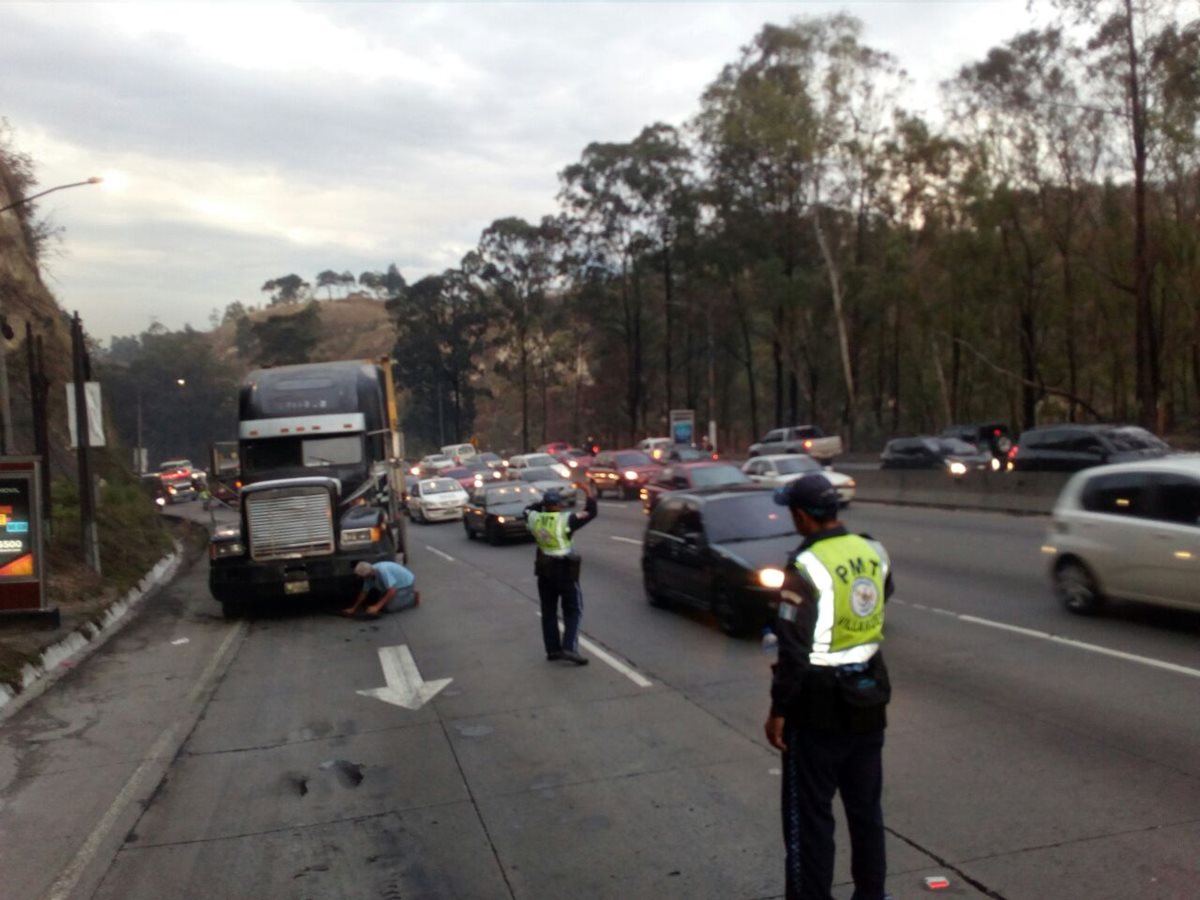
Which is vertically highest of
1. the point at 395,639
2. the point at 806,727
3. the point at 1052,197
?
the point at 1052,197

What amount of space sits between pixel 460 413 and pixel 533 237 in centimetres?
2364

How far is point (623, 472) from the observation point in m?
41.9

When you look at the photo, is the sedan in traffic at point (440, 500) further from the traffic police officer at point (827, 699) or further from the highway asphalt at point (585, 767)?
the traffic police officer at point (827, 699)

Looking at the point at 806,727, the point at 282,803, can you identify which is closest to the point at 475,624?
the point at 282,803

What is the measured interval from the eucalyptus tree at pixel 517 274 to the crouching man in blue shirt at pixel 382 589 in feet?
187

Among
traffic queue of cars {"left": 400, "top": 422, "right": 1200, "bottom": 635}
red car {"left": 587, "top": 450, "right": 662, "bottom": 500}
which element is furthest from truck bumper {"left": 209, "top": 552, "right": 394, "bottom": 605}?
red car {"left": 587, "top": 450, "right": 662, "bottom": 500}

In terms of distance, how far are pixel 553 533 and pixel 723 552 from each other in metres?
2.41

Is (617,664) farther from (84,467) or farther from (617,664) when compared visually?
(84,467)

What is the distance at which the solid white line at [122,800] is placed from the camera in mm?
6262

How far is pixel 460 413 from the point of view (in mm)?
95062

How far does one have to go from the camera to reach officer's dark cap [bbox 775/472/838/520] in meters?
4.70

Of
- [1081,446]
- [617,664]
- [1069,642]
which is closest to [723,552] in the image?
[617,664]

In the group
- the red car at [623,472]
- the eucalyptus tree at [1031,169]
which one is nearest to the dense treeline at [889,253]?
the eucalyptus tree at [1031,169]

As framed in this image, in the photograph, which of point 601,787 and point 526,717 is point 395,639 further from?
point 601,787
